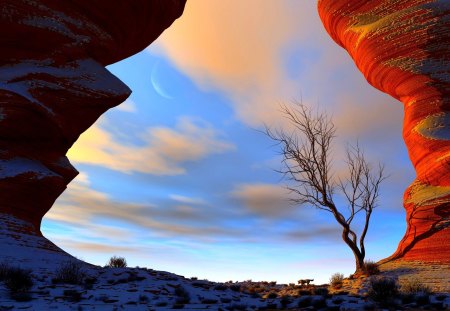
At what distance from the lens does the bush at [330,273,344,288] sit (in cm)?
1714

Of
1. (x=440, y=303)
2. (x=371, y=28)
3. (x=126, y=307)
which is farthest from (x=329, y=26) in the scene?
(x=126, y=307)

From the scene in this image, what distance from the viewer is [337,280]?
18.6m

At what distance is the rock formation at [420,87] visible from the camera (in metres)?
20.0

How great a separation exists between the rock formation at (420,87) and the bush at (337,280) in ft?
10.9

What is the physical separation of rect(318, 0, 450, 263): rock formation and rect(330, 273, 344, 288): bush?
3320 millimetres

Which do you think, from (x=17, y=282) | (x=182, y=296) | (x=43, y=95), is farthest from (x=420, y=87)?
(x=17, y=282)

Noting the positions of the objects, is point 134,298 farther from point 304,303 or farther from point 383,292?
point 383,292

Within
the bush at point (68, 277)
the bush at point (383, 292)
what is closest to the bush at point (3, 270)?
the bush at point (68, 277)

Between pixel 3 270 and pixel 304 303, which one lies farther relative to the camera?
pixel 3 270

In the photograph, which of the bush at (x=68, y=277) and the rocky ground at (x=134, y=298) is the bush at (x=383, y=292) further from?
the bush at (x=68, y=277)

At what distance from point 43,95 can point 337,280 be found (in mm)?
15331

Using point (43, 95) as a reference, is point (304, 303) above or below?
below

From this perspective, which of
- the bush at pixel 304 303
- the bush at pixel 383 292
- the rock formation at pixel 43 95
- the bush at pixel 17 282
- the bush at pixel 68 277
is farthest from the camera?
the rock formation at pixel 43 95

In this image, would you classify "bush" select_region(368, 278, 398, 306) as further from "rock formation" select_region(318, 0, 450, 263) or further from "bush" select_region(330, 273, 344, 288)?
"rock formation" select_region(318, 0, 450, 263)
